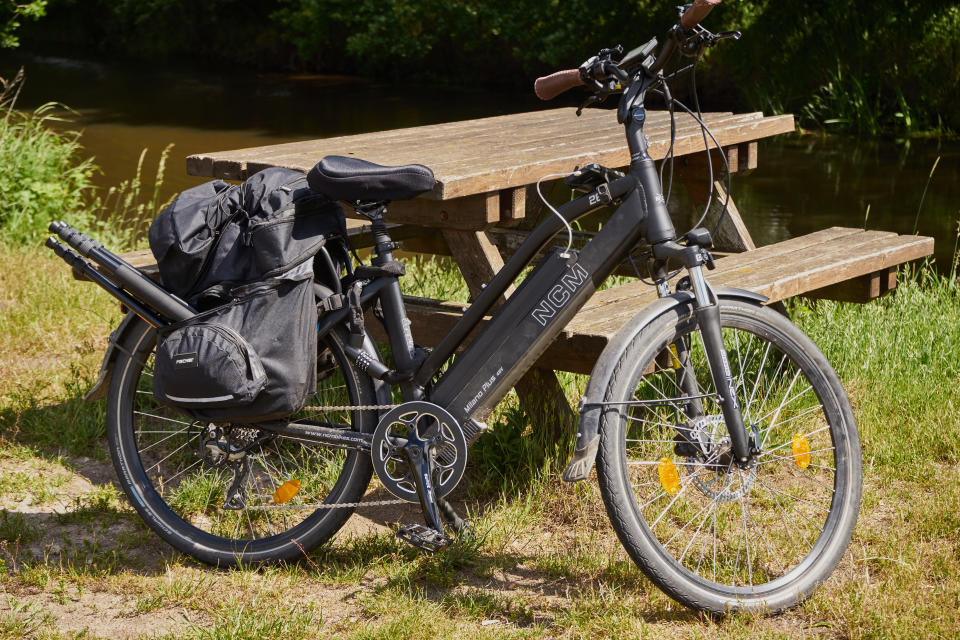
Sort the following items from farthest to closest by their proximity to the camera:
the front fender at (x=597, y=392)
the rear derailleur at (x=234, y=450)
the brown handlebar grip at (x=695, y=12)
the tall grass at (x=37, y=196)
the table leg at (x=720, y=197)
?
the tall grass at (x=37, y=196), the table leg at (x=720, y=197), the rear derailleur at (x=234, y=450), the front fender at (x=597, y=392), the brown handlebar grip at (x=695, y=12)

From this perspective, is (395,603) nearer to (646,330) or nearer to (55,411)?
(646,330)

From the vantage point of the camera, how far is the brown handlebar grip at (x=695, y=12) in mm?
2365

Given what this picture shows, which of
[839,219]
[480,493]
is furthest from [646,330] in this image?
[839,219]

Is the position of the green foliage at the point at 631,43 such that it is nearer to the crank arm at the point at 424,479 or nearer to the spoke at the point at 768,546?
the spoke at the point at 768,546

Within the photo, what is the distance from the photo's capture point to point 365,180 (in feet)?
9.42

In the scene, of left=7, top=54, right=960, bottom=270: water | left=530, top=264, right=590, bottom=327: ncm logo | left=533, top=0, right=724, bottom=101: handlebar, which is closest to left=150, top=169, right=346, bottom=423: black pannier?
left=530, top=264, right=590, bottom=327: ncm logo

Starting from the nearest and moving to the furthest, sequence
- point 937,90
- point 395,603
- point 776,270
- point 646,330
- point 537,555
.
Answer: point 646,330 → point 395,603 → point 537,555 → point 776,270 → point 937,90

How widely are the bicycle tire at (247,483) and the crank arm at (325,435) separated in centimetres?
4

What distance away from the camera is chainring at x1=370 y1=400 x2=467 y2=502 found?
2.88 metres

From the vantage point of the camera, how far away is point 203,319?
293 cm

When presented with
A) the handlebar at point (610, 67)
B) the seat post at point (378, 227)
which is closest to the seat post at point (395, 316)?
the seat post at point (378, 227)

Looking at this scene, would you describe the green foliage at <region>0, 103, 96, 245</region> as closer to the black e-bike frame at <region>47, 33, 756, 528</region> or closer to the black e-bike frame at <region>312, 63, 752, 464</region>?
the black e-bike frame at <region>47, 33, 756, 528</region>

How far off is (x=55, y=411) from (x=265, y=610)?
71.5 inches

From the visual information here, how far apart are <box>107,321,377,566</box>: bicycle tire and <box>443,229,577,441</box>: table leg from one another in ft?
1.86
